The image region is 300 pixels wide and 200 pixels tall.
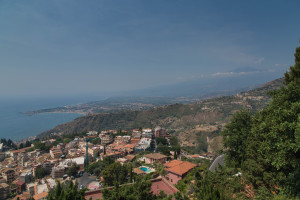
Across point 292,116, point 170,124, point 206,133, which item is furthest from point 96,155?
point 170,124

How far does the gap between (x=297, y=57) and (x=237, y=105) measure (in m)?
80.9

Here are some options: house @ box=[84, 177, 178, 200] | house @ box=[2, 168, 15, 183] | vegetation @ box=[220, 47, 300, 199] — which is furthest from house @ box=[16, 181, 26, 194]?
vegetation @ box=[220, 47, 300, 199]

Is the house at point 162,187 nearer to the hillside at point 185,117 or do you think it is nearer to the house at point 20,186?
the house at point 20,186

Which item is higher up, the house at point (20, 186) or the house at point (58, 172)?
the house at point (58, 172)

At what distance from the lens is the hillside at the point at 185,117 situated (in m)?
73.0

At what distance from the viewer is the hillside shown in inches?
2873

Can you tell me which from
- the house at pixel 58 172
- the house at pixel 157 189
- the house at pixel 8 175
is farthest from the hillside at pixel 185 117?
the house at pixel 157 189

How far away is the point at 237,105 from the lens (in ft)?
270

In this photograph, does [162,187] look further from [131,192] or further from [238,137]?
[238,137]

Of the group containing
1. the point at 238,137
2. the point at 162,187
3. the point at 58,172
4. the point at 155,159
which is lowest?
the point at 58,172

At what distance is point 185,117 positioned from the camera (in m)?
89.4

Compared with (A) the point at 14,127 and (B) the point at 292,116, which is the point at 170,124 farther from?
(A) the point at 14,127

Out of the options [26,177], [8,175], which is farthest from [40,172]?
[8,175]

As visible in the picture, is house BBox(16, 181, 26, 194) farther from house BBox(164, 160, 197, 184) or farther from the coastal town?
house BBox(164, 160, 197, 184)
